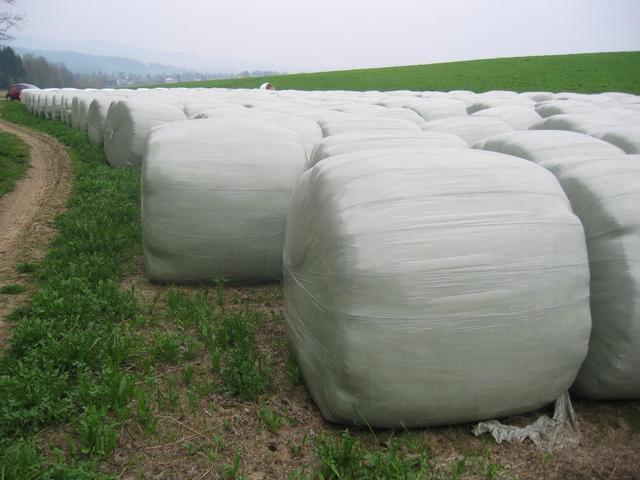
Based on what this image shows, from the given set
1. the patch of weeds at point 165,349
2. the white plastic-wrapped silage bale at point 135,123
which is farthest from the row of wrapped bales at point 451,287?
the white plastic-wrapped silage bale at point 135,123

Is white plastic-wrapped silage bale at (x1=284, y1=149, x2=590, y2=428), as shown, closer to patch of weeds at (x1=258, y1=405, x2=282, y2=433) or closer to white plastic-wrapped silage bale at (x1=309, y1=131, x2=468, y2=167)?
patch of weeds at (x1=258, y1=405, x2=282, y2=433)

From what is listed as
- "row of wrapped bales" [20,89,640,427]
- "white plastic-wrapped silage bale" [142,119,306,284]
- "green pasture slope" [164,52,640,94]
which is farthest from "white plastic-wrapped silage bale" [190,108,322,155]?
"green pasture slope" [164,52,640,94]

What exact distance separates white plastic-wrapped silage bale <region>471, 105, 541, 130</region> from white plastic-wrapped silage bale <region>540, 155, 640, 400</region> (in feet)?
15.9

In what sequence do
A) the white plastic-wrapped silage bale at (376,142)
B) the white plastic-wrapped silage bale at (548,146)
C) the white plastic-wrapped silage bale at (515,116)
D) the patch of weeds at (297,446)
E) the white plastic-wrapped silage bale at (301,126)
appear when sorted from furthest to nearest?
the white plastic-wrapped silage bale at (515,116)
the white plastic-wrapped silage bale at (301,126)
the white plastic-wrapped silage bale at (376,142)
the white plastic-wrapped silage bale at (548,146)
the patch of weeds at (297,446)

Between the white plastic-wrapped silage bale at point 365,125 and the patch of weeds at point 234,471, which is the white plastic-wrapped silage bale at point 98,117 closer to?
the white plastic-wrapped silage bale at point 365,125

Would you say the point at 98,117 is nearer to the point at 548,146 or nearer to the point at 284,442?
the point at 548,146

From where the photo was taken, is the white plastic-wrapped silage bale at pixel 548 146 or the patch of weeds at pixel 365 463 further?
the white plastic-wrapped silage bale at pixel 548 146

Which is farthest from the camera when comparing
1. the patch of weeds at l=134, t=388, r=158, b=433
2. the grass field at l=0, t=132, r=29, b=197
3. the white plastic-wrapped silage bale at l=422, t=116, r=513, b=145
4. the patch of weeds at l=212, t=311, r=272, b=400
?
the grass field at l=0, t=132, r=29, b=197

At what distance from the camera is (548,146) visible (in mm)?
3453

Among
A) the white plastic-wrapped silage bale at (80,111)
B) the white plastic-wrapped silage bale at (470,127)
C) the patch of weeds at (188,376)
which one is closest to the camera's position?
the patch of weeds at (188,376)

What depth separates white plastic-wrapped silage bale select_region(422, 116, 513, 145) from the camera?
5.73 m

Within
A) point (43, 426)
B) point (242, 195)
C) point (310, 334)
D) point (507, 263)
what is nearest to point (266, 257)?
point (242, 195)

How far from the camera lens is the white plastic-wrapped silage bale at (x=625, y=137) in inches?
161

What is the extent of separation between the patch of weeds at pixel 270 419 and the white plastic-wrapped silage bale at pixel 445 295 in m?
0.24
